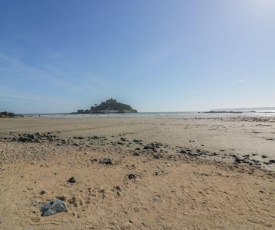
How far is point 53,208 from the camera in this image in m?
5.35

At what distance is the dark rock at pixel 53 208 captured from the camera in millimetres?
5227

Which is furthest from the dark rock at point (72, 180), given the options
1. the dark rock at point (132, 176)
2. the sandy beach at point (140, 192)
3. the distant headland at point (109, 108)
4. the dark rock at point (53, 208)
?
the distant headland at point (109, 108)

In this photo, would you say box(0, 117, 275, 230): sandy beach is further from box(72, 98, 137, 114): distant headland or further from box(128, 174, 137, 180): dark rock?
box(72, 98, 137, 114): distant headland

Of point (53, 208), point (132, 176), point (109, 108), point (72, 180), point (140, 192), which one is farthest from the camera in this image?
point (109, 108)

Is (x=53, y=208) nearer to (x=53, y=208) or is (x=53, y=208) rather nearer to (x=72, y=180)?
(x=53, y=208)

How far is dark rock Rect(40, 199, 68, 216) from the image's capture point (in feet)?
17.1

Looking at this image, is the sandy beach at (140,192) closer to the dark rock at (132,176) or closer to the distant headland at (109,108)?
the dark rock at (132,176)

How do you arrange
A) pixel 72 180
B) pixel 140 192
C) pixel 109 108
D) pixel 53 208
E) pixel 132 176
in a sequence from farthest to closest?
pixel 109 108
pixel 132 176
pixel 72 180
pixel 140 192
pixel 53 208

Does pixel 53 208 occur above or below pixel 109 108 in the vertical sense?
below

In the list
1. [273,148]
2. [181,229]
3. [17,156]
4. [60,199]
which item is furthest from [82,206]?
[273,148]

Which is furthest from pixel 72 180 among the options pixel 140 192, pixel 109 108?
pixel 109 108

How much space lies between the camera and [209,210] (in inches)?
215

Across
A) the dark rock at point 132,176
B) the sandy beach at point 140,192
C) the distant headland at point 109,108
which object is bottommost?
the sandy beach at point 140,192

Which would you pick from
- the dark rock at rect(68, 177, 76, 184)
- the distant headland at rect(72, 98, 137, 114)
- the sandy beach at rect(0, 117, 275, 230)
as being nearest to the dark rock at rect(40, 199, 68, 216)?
the sandy beach at rect(0, 117, 275, 230)
